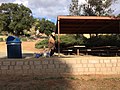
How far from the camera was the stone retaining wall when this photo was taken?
8.87 metres

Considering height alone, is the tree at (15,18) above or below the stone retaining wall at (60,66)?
above

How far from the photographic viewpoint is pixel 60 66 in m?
9.00

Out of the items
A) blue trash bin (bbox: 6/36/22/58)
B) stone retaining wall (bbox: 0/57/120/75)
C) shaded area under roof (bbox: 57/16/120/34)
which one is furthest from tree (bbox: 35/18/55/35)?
stone retaining wall (bbox: 0/57/120/75)

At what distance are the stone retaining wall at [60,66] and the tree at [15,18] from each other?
74619 mm

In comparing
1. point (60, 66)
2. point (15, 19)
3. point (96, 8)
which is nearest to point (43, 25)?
point (15, 19)

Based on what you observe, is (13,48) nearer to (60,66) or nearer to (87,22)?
(60,66)

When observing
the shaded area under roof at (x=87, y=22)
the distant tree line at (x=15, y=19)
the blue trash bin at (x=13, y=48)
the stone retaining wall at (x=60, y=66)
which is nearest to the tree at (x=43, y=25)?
the distant tree line at (x=15, y=19)

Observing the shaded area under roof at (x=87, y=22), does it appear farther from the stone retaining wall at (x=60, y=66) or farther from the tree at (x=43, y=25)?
the tree at (x=43, y=25)

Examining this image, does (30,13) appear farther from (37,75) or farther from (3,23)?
(37,75)

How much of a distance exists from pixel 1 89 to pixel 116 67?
3.81 meters

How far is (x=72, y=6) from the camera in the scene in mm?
33781

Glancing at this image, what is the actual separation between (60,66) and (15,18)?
78.8 meters

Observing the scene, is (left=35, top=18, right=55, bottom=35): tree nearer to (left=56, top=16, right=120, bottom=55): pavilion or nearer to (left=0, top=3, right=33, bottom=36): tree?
(left=0, top=3, right=33, bottom=36): tree

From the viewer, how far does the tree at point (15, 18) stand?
84.8 meters
